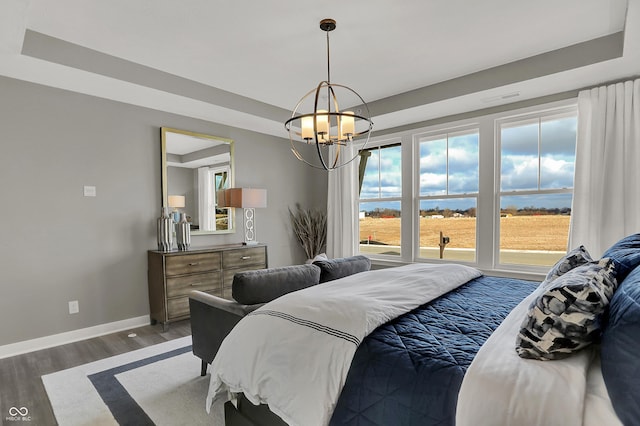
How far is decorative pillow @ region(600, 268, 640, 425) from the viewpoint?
2.68 ft

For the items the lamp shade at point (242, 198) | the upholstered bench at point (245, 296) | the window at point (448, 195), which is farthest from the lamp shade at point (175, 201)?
the window at point (448, 195)

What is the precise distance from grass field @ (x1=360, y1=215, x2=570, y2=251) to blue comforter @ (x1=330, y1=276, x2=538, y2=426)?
281cm

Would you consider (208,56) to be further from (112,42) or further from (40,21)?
(40,21)

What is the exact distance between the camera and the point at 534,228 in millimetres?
3879

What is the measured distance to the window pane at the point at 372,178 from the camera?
5.22m

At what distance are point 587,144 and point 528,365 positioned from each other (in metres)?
3.28

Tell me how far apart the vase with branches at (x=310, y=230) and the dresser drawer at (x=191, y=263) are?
178 centimetres

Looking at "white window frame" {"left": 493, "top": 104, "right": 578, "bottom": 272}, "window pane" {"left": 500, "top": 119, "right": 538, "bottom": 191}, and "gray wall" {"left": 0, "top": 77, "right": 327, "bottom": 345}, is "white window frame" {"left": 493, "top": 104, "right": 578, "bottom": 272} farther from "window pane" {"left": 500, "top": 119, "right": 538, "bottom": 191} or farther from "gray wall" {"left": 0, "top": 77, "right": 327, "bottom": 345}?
"gray wall" {"left": 0, "top": 77, "right": 327, "bottom": 345}

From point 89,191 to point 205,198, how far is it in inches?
52.0

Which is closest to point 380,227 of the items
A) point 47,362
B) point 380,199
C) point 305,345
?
point 380,199

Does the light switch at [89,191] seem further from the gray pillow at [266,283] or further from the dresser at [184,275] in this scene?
the gray pillow at [266,283]

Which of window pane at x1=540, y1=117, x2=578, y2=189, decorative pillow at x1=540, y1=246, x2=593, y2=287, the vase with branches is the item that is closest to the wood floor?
the vase with branches

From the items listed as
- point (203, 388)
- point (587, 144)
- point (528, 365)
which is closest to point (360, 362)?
point (528, 365)

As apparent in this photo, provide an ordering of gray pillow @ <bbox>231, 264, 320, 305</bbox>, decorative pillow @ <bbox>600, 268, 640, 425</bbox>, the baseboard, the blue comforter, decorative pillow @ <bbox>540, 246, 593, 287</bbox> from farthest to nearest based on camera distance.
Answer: the baseboard, gray pillow @ <bbox>231, 264, 320, 305</bbox>, decorative pillow @ <bbox>540, 246, 593, 287</bbox>, the blue comforter, decorative pillow @ <bbox>600, 268, 640, 425</bbox>
